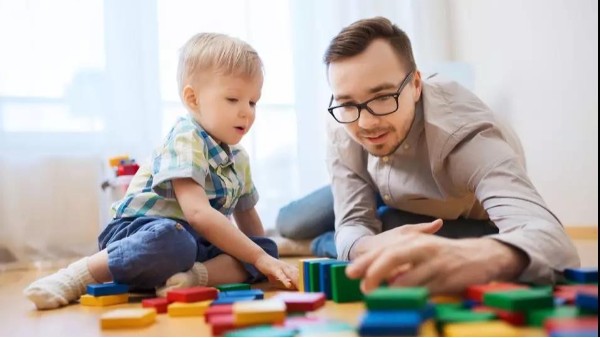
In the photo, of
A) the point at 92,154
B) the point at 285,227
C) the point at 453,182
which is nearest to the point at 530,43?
the point at 285,227

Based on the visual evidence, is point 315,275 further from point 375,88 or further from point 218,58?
point 218,58

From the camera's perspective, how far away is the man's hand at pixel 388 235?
3.04 ft

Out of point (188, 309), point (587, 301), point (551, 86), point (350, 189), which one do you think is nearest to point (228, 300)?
point (188, 309)

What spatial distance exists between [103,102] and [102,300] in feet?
4.58

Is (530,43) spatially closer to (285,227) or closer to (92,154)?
(285,227)

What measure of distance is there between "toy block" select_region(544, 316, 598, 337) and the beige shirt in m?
0.21

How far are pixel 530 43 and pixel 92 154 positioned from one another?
1702 mm

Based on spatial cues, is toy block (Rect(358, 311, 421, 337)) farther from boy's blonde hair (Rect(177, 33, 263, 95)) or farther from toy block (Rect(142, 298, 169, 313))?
boy's blonde hair (Rect(177, 33, 263, 95))

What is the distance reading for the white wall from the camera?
199cm

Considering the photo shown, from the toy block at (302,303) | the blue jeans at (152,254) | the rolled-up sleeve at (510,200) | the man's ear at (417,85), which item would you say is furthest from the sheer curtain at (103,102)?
the toy block at (302,303)

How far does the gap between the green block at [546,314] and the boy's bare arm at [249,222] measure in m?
0.95

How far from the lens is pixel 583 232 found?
201 cm

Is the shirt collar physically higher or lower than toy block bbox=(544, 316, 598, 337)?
higher

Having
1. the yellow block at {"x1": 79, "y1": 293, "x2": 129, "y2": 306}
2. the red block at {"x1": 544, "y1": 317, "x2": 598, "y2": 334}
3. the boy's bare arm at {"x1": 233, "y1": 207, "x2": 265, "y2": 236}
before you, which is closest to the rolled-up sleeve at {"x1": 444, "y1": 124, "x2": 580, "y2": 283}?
the red block at {"x1": 544, "y1": 317, "x2": 598, "y2": 334}
